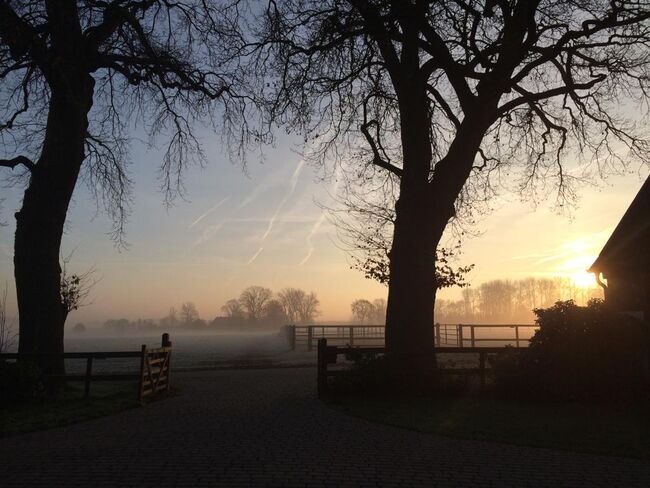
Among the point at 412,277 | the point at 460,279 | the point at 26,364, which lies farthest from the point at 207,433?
the point at 460,279

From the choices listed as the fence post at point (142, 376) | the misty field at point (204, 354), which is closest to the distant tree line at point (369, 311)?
the misty field at point (204, 354)

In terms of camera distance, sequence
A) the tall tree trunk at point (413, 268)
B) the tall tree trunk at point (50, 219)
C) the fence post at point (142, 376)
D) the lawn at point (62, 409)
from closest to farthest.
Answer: the lawn at point (62, 409) < the fence post at point (142, 376) < the tall tree trunk at point (413, 268) < the tall tree trunk at point (50, 219)

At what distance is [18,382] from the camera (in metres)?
11.9

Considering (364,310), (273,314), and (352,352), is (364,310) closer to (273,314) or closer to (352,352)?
(273,314)

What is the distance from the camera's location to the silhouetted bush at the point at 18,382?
11.8 m

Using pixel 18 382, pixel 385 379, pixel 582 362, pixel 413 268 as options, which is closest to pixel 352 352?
pixel 385 379

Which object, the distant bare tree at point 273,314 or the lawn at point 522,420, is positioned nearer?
the lawn at point 522,420

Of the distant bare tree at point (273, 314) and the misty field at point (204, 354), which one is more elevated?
the distant bare tree at point (273, 314)

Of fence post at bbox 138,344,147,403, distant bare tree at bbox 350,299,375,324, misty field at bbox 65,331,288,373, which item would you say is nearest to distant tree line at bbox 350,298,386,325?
distant bare tree at bbox 350,299,375,324

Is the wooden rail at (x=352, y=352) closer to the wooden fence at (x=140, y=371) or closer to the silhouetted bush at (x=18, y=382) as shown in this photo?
the wooden fence at (x=140, y=371)

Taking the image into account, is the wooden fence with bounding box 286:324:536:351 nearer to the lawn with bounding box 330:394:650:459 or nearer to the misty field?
the misty field

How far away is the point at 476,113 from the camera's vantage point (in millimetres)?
15031

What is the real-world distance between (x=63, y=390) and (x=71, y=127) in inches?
277

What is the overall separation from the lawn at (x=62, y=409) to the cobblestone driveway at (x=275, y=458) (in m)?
0.55
